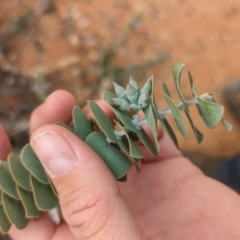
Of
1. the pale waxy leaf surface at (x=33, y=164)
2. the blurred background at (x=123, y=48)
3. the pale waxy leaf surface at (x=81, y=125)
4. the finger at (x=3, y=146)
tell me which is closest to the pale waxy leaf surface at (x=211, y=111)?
the pale waxy leaf surface at (x=81, y=125)

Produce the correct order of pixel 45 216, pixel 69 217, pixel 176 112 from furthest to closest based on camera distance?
pixel 45 216 → pixel 69 217 → pixel 176 112

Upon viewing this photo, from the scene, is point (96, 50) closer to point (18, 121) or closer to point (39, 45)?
point (39, 45)

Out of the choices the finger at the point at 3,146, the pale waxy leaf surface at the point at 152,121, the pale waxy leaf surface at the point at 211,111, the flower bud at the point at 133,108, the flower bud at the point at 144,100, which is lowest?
the finger at the point at 3,146

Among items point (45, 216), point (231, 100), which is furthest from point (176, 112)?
point (231, 100)

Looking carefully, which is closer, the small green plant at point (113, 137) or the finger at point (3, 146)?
the small green plant at point (113, 137)

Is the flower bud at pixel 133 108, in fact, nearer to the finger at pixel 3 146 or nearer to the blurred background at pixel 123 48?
the finger at pixel 3 146

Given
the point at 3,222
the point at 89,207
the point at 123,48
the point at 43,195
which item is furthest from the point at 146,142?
the point at 123,48

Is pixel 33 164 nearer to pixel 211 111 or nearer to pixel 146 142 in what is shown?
pixel 146 142
